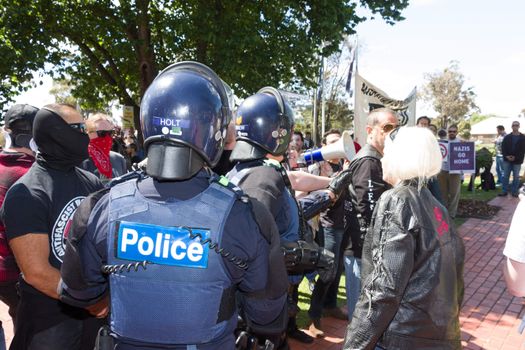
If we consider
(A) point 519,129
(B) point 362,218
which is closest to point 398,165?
(B) point 362,218

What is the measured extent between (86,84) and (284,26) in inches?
309

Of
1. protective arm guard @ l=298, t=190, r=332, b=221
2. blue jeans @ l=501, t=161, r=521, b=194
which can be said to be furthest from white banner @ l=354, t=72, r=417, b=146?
blue jeans @ l=501, t=161, r=521, b=194

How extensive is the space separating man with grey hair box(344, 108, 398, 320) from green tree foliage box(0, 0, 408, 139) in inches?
264

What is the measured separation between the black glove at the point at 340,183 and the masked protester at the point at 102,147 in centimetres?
270

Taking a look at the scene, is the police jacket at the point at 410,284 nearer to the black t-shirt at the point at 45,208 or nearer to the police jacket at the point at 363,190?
the police jacket at the point at 363,190

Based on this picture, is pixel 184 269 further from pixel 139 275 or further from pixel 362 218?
pixel 362 218

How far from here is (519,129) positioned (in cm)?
1333

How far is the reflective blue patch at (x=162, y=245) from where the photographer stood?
4.83 ft

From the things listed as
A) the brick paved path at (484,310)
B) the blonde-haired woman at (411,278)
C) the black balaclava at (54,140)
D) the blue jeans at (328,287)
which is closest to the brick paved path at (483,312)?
the brick paved path at (484,310)

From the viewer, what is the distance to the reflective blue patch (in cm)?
147

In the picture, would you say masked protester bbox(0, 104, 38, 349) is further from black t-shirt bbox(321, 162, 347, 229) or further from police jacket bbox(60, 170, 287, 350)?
black t-shirt bbox(321, 162, 347, 229)

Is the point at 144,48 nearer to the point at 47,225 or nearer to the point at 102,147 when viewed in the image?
the point at 102,147

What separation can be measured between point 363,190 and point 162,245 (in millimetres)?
2338

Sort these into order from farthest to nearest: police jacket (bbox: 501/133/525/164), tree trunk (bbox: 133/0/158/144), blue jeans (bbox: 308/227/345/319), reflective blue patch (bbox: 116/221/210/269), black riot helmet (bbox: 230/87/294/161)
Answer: police jacket (bbox: 501/133/525/164)
tree trunk (bbox: 133/0/158/144)
blue jeans (bbox: 308/227/345/319)
black riot helmet (bbox: 230/87/294/161)
reflective blue patch (bbox: 116/221/210/269)
